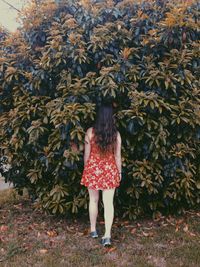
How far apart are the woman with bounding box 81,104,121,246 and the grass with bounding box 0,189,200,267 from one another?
1.10 feet

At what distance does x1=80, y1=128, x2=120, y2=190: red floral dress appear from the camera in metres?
5.40

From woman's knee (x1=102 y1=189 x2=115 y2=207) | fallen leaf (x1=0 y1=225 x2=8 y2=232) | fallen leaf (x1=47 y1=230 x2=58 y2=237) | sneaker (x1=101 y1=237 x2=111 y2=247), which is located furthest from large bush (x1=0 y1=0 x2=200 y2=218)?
sneaker (x1=101 y1=237 x2=111 y2=247)

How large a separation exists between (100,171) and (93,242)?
95cm

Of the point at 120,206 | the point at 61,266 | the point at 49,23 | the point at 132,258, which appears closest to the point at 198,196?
the point at 120,206

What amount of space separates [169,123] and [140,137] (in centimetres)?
49

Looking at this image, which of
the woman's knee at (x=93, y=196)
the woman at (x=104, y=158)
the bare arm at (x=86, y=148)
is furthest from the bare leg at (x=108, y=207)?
the bare arm at (x=86, y=148)

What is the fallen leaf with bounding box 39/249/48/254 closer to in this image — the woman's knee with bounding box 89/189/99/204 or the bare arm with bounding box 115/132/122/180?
the woman's knee with bounding box 89/189/99/204

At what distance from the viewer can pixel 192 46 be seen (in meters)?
5.91

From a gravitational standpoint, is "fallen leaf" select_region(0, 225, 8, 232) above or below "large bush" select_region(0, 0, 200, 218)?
below

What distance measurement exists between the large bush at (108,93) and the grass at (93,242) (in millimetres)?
320

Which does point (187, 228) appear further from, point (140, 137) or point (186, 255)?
point (140, 137)

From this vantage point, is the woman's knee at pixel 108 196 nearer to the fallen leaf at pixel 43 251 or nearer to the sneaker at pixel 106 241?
the sneaker at pixel 106 241

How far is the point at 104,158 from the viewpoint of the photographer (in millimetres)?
5414

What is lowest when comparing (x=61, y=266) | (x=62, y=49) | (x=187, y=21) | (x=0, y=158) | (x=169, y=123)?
(x=61, y=266)
